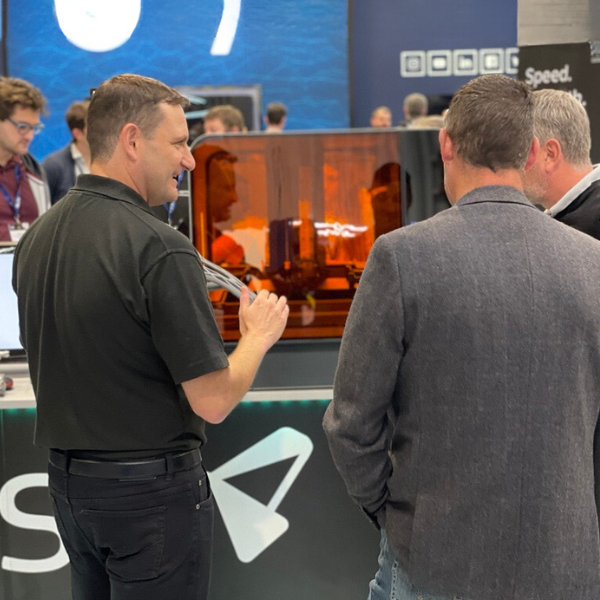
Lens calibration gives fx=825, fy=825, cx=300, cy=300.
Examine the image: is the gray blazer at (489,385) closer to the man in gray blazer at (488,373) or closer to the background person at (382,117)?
the man in gray blazer at (488,373)

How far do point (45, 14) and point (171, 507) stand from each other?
8683 millimetres

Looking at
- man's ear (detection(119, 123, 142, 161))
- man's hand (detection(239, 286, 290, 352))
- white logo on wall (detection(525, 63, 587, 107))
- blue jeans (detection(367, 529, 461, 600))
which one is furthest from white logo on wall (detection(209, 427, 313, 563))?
white logo on wall (detection(525, 63, 587, 107))

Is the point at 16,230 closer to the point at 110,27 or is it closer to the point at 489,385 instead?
the point at 489,385

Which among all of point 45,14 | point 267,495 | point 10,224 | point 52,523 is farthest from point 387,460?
point 45,14

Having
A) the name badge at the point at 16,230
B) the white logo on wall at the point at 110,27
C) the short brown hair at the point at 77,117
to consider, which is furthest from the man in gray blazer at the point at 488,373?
the white logo on wall at the point at 110,27

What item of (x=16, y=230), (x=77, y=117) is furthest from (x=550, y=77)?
(x=77, y=117)

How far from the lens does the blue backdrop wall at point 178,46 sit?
29.6 feet

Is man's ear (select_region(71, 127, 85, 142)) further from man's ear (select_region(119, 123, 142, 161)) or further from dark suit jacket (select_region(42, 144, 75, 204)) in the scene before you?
man's ear (select_region(119, 123, 142, 161))

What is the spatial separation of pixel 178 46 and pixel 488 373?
8.49 metres

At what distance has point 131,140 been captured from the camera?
5.18ft

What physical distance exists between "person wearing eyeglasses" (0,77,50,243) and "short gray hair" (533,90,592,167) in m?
2.71

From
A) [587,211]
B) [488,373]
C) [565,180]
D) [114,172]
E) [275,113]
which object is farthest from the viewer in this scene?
[275,113]

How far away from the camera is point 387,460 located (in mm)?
1325

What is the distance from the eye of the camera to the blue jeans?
131cm
